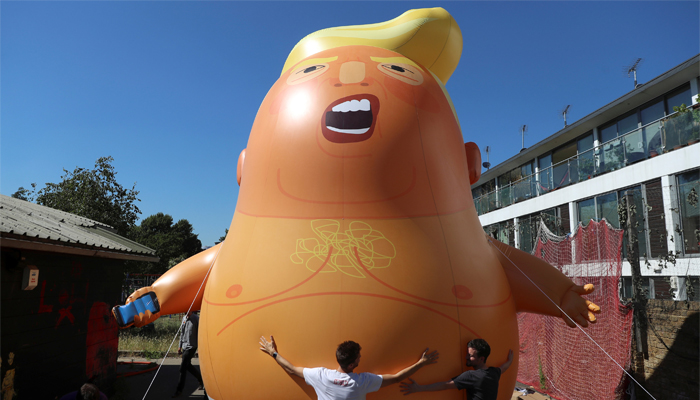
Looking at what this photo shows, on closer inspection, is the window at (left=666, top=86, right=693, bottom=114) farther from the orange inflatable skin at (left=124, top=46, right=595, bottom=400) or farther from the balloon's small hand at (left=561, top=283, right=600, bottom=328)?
the orange inflatable skin at (left=124, top=46, right=595, bottom=400)

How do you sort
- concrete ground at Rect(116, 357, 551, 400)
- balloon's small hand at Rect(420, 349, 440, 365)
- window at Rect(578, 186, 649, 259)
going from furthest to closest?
window at Rect(578, 186, 649, 259), concrete ground at Rect(116, 357, 551, 400), balloon's small hand at Rect(420, 349, 440, 365)

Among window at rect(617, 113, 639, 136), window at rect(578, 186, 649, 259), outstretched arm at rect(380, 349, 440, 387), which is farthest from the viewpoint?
window at rect(617, 113, 639, 136)

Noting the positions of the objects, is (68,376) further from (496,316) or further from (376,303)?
(496,316)

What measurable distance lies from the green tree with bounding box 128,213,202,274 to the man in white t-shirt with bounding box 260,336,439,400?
3707cm

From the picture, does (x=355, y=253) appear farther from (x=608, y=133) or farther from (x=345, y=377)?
(x=608, y=133)

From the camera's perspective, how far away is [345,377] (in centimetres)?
279

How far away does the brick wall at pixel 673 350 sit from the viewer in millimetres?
5009

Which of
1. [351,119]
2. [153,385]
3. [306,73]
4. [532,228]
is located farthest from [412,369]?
[532,228]

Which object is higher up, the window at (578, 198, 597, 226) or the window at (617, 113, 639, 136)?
the window at (617, 113, 639, 136)

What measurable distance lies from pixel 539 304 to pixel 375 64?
2.61 m

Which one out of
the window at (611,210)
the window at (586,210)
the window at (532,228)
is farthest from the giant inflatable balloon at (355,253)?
the window at (586,210)

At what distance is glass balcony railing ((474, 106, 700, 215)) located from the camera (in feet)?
34.3

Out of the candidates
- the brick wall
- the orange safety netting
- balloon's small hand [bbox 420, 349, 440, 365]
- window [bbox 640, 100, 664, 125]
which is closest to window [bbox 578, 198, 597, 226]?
window [bbox 640, 100, 664, 125]

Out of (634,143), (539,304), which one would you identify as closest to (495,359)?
(539,304)
